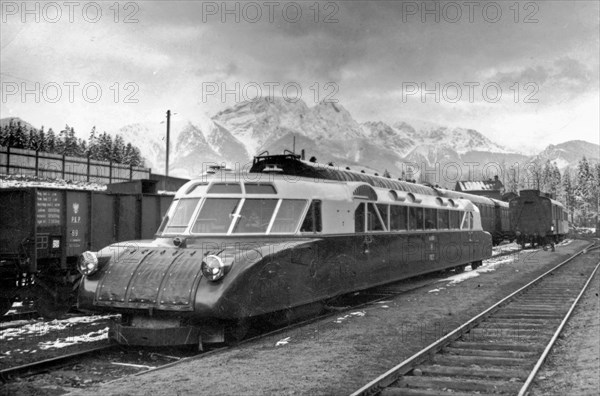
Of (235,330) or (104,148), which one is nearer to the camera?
(235,330)

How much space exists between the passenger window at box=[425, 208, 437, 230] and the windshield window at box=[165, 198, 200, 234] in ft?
24.3

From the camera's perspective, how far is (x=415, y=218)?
14.0 metres

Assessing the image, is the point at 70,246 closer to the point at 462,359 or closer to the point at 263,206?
the point at 263,206

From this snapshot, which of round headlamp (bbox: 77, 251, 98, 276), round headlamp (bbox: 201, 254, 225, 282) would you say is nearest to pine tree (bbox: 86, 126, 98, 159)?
round headlamp (bbox: 77, 251, 98, 276)

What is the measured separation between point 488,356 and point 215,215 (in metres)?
4.62

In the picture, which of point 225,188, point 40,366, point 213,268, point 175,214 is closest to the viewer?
point 40,366

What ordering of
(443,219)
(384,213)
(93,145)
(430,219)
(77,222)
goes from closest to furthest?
(77,222) → (384,213) → (430,219) → (443,219) → (93,145)

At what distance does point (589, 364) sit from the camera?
23.3 feet

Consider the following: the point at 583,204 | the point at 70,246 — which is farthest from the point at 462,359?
the point at 583,204

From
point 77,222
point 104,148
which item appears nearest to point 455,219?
point 77,222

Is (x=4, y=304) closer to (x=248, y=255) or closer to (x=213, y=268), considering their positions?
(x=213, y=268)

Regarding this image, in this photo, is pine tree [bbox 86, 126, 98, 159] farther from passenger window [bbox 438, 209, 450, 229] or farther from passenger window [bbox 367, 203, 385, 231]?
passenger window [bbox 367, 203, 385, 231]

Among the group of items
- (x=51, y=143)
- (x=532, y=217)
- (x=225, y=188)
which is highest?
(x=51, y=143)

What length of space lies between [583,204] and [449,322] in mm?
102929
